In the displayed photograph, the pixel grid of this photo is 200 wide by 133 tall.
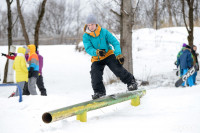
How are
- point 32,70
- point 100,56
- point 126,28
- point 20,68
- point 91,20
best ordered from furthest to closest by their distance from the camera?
point 126,28 → point 32,70 → point 20,68 → point 100,56 → point 91,20

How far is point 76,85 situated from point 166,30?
9.58 metres

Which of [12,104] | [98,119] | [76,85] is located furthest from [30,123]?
[76,85]

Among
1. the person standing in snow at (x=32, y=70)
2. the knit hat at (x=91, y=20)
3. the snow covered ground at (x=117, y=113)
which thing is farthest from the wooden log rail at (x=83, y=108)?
the person standing in snow at (x=32, y=70)

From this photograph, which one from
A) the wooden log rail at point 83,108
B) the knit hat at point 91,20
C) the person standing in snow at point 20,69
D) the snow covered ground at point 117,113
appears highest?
the knit hat at point 91,20

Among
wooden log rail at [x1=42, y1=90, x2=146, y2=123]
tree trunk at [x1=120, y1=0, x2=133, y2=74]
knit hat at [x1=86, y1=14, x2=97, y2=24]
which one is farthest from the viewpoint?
tree trunk at [x1=120, y1=0, x2=133, y2=74]

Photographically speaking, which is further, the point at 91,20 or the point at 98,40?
the point at 98,40

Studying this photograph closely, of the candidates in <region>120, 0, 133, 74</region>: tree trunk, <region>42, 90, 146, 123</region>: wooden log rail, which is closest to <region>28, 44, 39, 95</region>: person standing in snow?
<region>120, 0, 133, 74</region>: tree trunk

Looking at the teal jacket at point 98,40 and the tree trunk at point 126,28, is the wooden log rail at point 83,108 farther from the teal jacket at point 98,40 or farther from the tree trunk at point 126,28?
the tree trunk at point 126,28

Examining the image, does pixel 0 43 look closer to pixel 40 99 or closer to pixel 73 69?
pixel 73 69

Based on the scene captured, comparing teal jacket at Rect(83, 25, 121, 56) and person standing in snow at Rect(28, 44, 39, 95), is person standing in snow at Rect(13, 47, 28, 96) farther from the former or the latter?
teal jacket at Rect(83, 25, 121, 56)

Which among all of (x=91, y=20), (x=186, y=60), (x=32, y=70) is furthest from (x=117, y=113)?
(x=186, y=60)

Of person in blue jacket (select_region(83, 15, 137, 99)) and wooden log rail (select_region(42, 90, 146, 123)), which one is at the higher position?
person in blue jacket (select_region(83, 15, 137, 99))

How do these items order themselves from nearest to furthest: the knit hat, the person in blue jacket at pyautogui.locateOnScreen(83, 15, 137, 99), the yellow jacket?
the knit hat, the person in blue jacket at pyautogui.locateOnScreen(83, 15, 137, 99), the yellow jacket

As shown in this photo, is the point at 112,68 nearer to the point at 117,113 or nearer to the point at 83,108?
the point at 117,113
